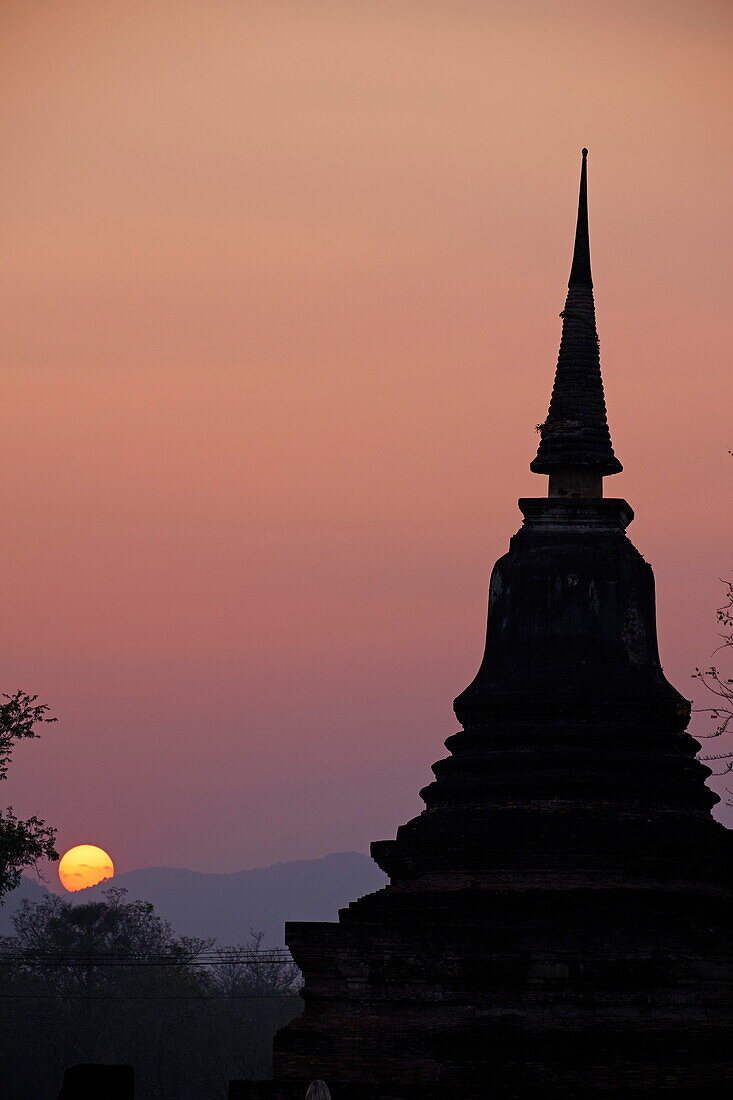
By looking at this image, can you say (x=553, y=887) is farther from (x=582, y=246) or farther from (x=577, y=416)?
(x=582, y=246)

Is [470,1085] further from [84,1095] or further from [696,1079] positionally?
[84,1095]

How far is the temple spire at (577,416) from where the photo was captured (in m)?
30.7

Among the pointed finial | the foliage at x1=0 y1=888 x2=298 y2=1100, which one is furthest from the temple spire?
the foliage at x1=0 y1=888 x2=298 y2=1100

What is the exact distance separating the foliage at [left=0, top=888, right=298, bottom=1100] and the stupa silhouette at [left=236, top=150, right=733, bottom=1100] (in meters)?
30.7

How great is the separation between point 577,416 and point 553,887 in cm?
803

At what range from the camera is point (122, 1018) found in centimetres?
6856

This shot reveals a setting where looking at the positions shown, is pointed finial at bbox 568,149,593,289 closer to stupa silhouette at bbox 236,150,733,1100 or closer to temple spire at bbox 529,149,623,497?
temple spire at bbox 529,149,623,497

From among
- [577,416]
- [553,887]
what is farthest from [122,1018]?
[553,887]

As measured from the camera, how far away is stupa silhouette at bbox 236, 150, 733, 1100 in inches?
1009

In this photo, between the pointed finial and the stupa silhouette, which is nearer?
the stupa silhouette

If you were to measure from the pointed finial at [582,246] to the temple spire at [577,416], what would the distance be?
22 mm

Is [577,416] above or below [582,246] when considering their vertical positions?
below

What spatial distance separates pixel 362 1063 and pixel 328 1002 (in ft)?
3.47

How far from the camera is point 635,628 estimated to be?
2992 centimetres
